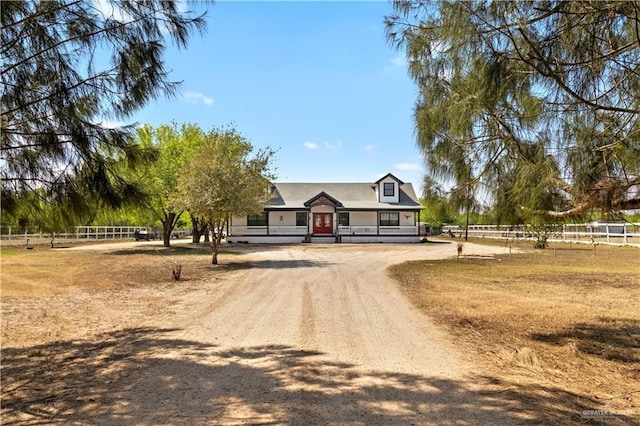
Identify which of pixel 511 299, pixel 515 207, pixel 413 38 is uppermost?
pixel 413 38

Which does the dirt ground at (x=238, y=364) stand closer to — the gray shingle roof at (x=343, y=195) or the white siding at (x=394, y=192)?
the gray shingle roof at (x=343, y=195)

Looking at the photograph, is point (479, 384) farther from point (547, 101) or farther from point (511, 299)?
point (511, 299)

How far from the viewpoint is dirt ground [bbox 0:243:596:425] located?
3787 mm

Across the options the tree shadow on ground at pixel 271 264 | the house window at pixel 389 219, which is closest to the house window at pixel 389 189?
the house window at pixel 389 219

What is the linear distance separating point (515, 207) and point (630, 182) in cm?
121

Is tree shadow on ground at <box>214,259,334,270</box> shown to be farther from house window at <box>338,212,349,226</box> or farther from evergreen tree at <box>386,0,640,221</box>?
house window at <box>338,212,349,226</box>

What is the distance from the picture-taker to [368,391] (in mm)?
4250

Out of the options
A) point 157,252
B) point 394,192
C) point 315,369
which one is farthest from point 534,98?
point 394,192

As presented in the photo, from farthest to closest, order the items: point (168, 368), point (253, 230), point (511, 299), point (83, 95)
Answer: point (253, 230) → point (511, 299) → point (168, 368) → point (83, 95)

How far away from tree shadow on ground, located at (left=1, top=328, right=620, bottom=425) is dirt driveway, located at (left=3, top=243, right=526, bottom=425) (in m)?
0.02

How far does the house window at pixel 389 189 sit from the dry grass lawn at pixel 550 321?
21.0 metres

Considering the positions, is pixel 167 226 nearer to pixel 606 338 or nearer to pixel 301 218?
pixel 301 218

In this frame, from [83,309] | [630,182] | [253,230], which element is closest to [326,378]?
[630,182]

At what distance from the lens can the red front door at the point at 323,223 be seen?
34.9 m
